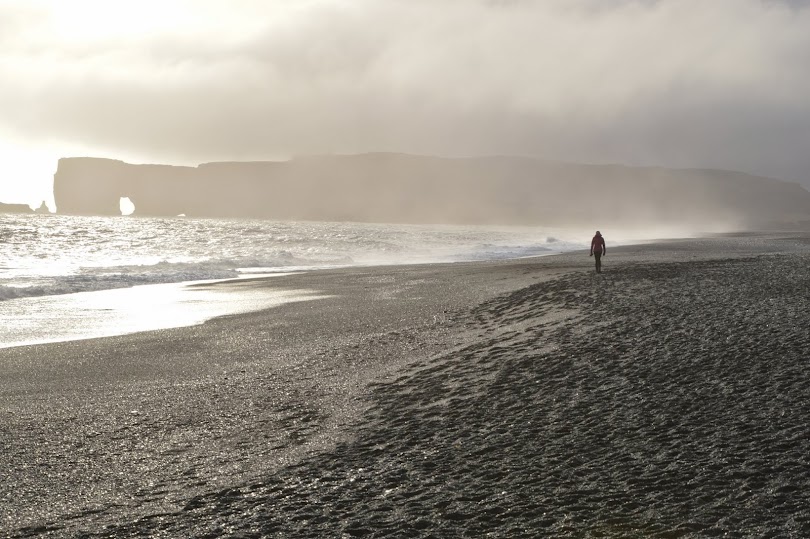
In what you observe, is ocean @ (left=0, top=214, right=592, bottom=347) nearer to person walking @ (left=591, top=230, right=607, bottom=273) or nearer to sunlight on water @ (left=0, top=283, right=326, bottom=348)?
sunlight on water @ (left=0, top=283, right=326, bottom=348)

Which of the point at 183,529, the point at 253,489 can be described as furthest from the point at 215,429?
the point at 183,529

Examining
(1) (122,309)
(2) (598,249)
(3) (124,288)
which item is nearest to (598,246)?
(2) (598,249)

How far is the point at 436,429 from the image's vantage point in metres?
8.00

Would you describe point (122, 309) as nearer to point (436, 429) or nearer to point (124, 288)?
point (124, 288)

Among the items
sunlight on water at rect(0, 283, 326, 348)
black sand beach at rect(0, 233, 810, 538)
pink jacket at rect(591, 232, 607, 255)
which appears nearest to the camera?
black sand beach at rect(0, 233, 810, 538)

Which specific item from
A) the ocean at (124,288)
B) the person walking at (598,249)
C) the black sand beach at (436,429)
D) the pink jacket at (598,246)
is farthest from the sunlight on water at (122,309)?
the pink jacket at (598,246)

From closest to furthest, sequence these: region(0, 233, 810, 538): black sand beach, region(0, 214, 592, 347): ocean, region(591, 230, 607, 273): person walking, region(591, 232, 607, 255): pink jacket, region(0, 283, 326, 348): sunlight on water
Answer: region(0, 233, 810, 538): black sand beach
region(0, 283, 326, 348): sunlight on water
region(0, 214, 592, 347): ocean
region(591, 230, 607, 273): person walking
region(591, 232, 607, 255): pink jacket

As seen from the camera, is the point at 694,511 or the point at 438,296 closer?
the point at 694,511

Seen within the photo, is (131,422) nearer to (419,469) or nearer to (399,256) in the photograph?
(419,469)

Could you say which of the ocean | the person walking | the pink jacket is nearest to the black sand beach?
the ocean

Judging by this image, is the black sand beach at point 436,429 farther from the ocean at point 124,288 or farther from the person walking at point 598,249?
the person walking at point 598,249

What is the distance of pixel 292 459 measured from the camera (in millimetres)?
7457

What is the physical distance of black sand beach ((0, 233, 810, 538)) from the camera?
19.0 feet

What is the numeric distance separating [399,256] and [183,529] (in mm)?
46520
